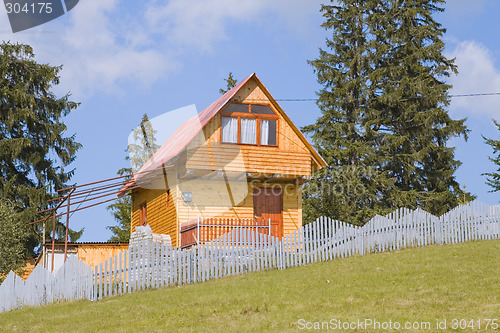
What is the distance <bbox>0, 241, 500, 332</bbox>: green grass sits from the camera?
632 inches

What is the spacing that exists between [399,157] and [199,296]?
27.6 metres

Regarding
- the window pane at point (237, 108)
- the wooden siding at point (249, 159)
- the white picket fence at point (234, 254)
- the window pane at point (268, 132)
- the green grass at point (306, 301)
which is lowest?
the green grass at point (306, 301)

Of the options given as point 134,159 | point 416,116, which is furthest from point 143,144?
point 416,116

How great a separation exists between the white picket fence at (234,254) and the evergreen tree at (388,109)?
15899 mm

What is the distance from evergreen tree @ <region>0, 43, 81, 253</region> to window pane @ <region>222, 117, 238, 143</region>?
49.7 ft

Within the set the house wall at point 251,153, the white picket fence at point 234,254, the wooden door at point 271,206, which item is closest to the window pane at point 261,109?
the house wall at point 251,153

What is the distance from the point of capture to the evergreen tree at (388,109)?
43.5m

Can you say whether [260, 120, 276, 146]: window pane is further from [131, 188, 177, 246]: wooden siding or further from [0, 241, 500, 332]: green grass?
[0, 241, 500, 332]: green grass

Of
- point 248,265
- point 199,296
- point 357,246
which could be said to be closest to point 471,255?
point 357,246

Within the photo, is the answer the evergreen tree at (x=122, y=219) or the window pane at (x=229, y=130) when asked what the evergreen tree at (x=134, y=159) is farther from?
the window pane at (x=229, y=130)

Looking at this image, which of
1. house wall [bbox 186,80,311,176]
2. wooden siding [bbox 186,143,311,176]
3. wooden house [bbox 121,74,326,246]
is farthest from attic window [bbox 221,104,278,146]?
wooden siding [bbox 186,143,311,176]

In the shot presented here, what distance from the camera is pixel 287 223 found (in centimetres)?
3222

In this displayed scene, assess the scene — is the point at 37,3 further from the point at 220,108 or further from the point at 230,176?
the point at 230,176

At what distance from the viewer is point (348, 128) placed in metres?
44.3
